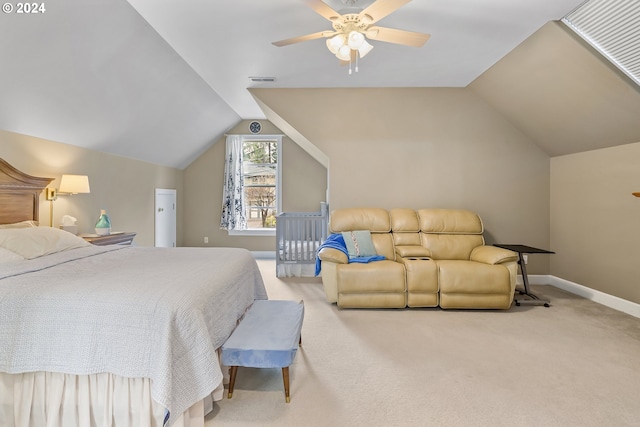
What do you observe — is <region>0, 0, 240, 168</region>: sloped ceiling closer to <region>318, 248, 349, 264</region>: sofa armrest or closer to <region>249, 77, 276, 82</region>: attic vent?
<region>249, 77, 276, 82</region>: attic vent

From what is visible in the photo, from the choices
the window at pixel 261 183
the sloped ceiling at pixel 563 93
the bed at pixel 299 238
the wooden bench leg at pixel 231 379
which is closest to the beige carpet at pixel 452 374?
the wooden bench leg at pixel 231 379

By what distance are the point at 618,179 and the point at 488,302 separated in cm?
200

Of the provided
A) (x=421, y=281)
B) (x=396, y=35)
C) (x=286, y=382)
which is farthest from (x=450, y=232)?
(x=286, y=382)

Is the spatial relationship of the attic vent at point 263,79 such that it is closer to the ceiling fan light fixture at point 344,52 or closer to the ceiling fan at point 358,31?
the ceiling fan at point 358,31

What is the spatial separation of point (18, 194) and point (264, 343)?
2748mm

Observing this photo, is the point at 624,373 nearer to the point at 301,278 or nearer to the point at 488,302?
the point at 488,302

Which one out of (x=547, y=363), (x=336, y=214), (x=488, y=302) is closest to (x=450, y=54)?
(x=336, y=214)

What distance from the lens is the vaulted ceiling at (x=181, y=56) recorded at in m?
2.49

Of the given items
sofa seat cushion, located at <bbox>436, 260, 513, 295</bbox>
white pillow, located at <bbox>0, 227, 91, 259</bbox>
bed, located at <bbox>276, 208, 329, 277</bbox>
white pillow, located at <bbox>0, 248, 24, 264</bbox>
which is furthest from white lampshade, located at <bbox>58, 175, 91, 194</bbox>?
sofa seat cushion, located at <bbox>436, 260, 513, 295</bbox>

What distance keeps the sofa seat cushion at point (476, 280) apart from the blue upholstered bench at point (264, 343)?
1942mm

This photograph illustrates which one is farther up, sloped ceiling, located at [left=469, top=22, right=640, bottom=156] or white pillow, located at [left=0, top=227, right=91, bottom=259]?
sloped ceiling, located at [left=469, top=22, right=640, bottom=156]

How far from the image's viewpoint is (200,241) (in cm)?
656

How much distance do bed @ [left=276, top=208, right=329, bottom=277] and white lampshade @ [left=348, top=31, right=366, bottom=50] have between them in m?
2.87

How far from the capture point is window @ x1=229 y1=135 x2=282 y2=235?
6504 mm
